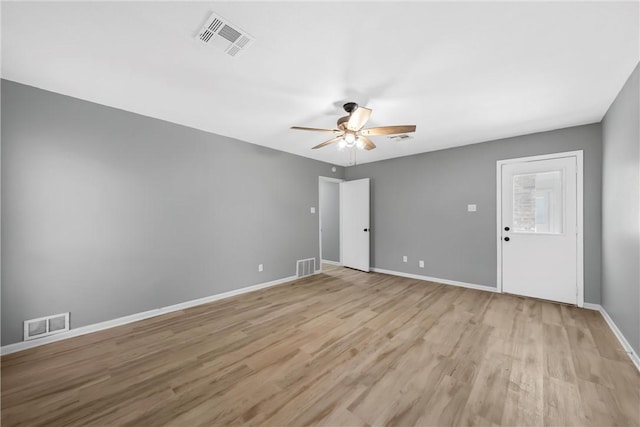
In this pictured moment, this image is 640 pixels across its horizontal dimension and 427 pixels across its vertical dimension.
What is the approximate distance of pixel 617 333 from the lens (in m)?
2.48

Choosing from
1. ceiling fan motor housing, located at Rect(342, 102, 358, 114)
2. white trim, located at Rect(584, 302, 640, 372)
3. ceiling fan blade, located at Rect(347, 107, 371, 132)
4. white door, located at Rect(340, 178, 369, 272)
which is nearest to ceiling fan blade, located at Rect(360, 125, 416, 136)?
ceiling fan blade, located at Rect(347, 107, 371, 132)

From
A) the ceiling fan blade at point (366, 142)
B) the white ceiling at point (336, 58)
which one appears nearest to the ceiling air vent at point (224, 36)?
the white ceiling at point (336, 58)

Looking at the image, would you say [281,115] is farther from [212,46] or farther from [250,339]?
[250,339]

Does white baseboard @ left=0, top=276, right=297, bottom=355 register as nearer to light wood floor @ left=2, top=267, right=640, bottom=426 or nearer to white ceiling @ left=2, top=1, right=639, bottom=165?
light wood floor @ left=2, top=267, right=640, bottom=426

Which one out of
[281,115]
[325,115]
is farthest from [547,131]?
→ [281,115]

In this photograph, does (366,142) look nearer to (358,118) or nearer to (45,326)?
(358,118)

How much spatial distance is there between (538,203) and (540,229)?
0.39 meters

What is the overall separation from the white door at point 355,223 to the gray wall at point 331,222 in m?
0.50

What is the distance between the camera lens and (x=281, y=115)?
300cm

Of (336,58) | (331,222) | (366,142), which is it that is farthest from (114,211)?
(331,222)

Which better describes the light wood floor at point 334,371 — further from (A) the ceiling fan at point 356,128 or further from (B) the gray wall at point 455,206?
(A) the ceiling fan at point 356,128

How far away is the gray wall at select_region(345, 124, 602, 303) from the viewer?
3.26 m

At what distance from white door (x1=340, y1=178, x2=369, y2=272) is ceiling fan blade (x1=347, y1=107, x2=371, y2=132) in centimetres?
281

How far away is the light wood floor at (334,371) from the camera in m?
1.55
